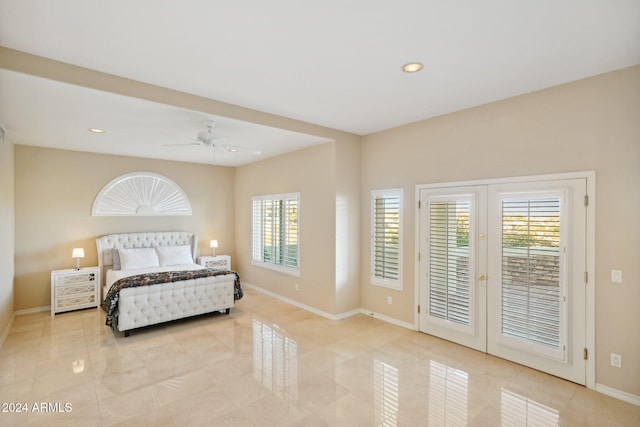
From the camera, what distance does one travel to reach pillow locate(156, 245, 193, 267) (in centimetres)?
593

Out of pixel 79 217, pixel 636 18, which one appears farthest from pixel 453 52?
pixel 79 217

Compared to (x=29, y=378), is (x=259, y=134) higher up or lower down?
higher up

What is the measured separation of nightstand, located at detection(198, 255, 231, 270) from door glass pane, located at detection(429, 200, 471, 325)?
444 cm

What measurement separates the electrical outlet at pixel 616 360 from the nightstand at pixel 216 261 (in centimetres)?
610

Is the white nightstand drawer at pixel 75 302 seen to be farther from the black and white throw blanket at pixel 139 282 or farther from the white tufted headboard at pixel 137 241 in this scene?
the black and white throw blanket at pixel 139 282

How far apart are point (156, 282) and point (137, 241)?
84.4 inches

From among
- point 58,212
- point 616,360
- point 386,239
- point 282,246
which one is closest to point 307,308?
point 282,246

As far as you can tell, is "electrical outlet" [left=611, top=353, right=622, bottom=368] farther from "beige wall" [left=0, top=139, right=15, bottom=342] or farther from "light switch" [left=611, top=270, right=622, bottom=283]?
"beige wall" [left=0, top=139, right=15, bottom=342]

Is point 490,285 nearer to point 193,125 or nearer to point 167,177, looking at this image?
point 193,125

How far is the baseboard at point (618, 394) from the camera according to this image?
2.69 metres

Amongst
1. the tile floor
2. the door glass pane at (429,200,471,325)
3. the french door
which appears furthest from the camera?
the door glass pane at (429,200,471,325)

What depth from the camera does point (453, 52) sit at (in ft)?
8.20

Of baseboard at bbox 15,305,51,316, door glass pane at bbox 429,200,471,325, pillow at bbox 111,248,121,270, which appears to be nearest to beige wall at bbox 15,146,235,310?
baseboard at bbox 15,305,51,316

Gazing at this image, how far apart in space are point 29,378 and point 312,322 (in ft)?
10.6
